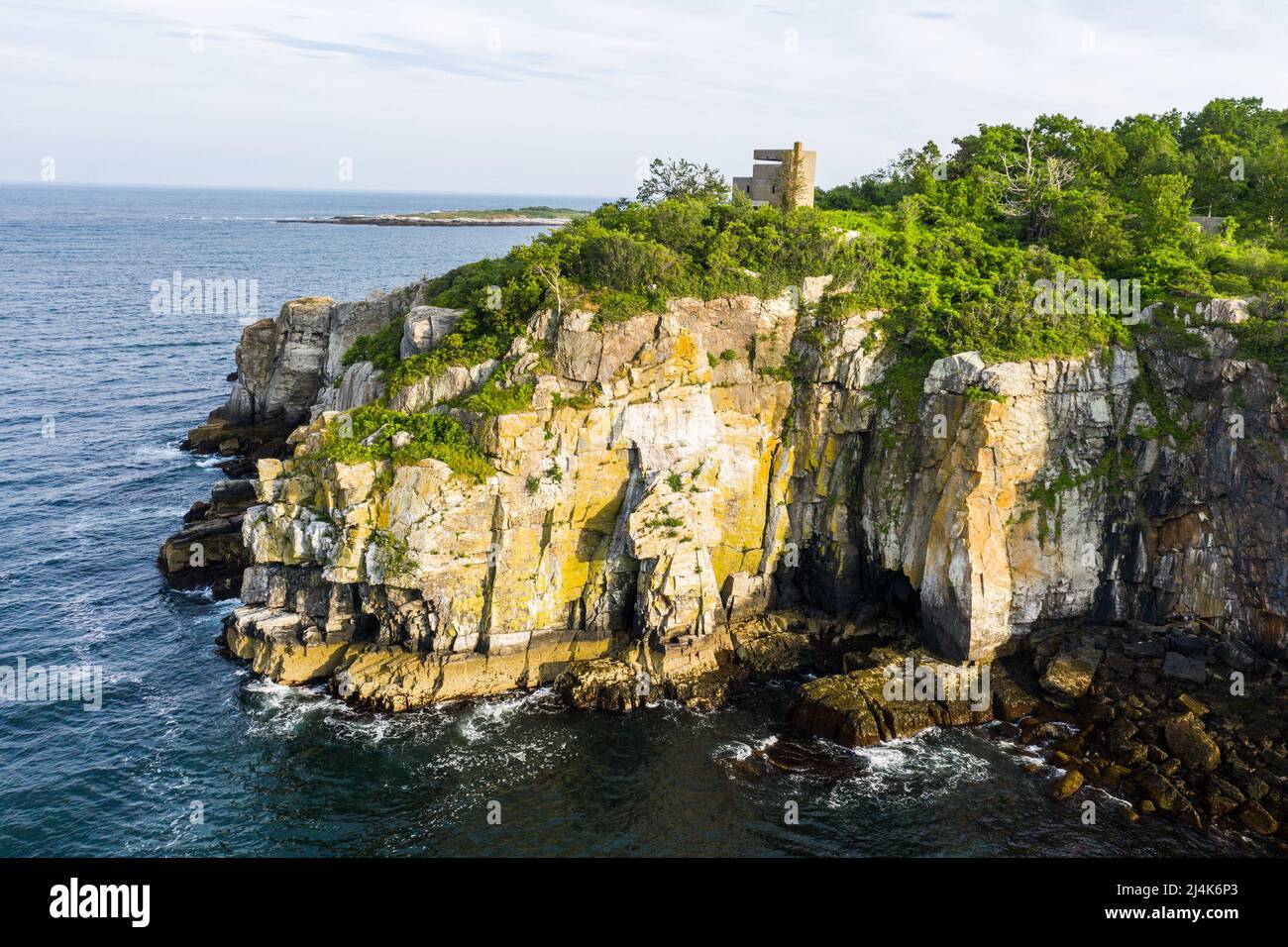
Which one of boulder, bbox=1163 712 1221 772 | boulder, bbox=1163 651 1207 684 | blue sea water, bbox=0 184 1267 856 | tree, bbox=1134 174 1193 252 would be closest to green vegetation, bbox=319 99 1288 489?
tree, bbox=1134 174 1193 252

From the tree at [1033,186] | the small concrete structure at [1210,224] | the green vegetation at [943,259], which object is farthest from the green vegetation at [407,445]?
the small concrete structure at [1210,224]

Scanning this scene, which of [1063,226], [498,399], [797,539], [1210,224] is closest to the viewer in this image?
[498,399]

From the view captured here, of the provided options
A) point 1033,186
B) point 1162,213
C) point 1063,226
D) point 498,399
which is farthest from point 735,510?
point 1033,186

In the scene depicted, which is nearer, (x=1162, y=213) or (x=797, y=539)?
(x=797, y=539)

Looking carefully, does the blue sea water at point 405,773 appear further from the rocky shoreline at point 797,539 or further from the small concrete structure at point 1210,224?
the small concrete structure at point 1210,224

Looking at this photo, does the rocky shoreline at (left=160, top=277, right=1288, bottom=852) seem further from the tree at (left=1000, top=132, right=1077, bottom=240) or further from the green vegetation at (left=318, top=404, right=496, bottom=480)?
the tree at (left=1000, top=132, right=1077, bottom=240)

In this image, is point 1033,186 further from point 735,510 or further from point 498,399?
point 498,399

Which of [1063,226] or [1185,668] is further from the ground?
[1063,226]

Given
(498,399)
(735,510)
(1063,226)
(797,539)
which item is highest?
(1063,226)
